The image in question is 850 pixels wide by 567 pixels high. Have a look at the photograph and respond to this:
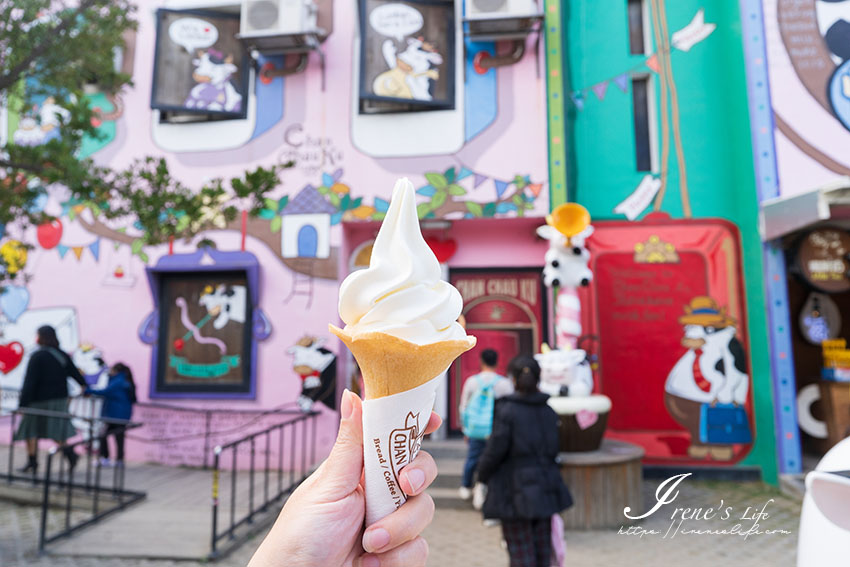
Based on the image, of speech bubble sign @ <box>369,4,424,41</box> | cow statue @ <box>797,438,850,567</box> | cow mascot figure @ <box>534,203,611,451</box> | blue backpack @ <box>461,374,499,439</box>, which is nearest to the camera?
cow statue @ <box>797,438,850,567</box>

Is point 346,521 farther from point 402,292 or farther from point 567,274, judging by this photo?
point 567,274

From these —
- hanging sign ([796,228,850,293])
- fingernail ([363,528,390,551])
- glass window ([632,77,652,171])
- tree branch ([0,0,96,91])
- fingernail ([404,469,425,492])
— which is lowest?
fingernail ([363,528,390,551])

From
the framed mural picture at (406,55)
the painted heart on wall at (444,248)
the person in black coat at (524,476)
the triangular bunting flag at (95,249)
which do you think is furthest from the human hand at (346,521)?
the triangular bunting flag at (95,249)

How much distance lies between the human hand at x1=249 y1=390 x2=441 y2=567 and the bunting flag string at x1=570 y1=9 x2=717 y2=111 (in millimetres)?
7986

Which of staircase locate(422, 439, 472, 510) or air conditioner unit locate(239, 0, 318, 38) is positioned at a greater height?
air conditioner unit locate(239, 0, 318, 38)

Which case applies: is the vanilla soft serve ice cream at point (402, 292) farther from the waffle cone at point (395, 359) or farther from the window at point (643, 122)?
the window at point (643, 122)

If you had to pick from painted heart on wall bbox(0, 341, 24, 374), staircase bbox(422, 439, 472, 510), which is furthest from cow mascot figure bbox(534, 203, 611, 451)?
painted heart on wall bbox(0, 341, 24, 374)

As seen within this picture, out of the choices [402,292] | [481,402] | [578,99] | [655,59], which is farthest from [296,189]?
[402,292]

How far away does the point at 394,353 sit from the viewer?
159 cm

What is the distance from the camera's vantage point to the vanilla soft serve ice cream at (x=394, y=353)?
1621 mm

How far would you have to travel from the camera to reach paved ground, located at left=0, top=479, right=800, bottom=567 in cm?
468

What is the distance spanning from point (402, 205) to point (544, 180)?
244 inches

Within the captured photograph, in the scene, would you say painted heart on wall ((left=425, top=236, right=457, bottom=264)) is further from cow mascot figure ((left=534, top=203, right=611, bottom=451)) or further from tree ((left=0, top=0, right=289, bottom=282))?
tree ((left=0, top=0, right=289, bottom=282))

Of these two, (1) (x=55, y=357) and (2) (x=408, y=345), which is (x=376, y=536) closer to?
(2) (x=408, y=345)
